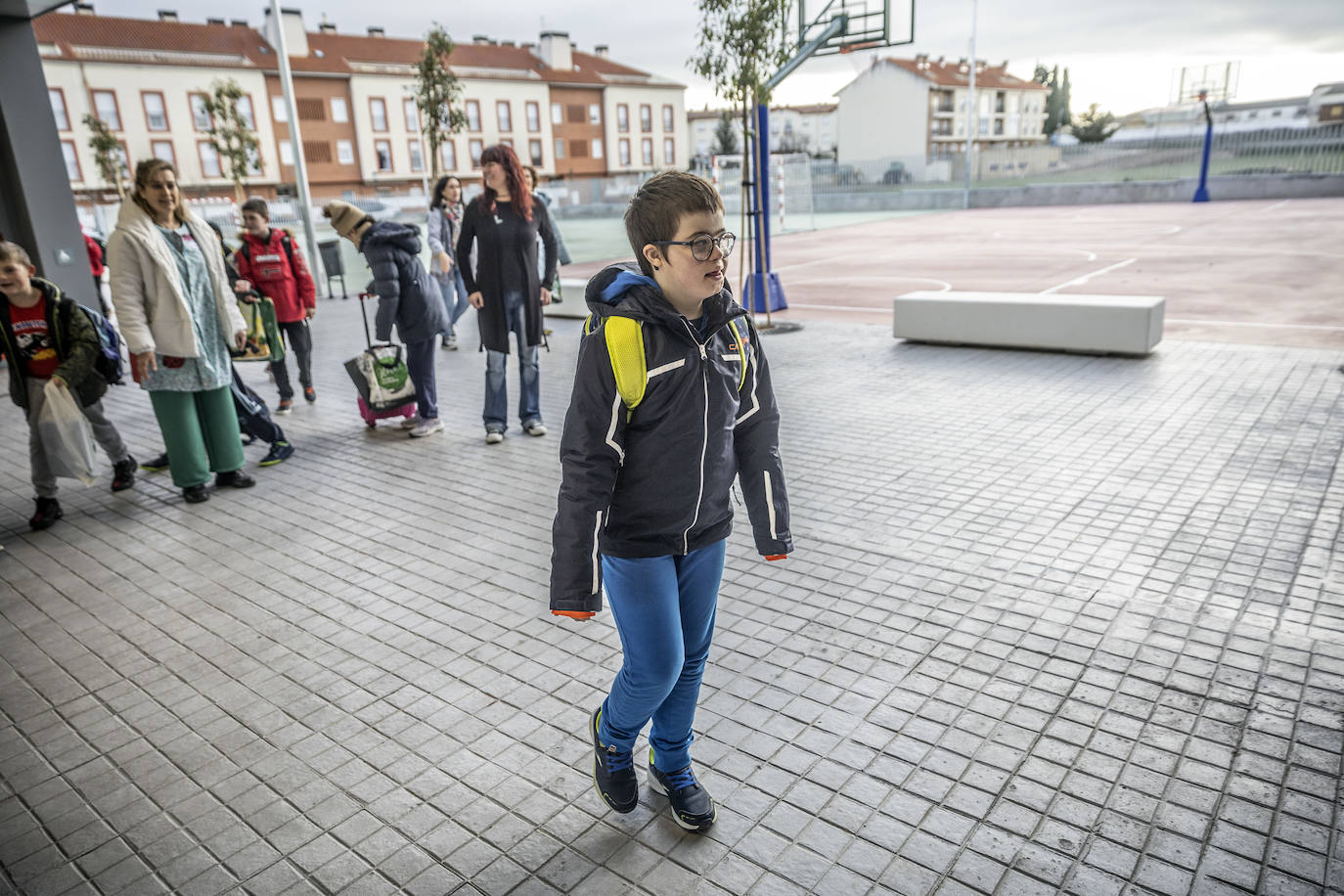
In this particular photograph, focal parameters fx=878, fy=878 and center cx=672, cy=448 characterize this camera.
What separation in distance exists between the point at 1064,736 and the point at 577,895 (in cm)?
182

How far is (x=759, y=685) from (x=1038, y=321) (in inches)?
281

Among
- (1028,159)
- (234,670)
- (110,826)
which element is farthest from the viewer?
(1028,159)

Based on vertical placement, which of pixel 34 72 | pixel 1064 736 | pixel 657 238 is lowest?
pixel 1064 736

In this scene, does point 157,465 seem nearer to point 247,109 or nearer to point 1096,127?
point 247,109

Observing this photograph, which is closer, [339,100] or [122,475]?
[122,475]

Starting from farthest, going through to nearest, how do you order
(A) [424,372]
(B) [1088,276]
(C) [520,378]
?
(B) [1088,276]
(A) [424,372]
(C) [520,378]

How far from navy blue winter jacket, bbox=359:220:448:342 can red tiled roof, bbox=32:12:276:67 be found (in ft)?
186

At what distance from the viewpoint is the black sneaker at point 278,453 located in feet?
22.6

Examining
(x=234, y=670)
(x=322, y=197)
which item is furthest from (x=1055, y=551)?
(x=322, y=197)

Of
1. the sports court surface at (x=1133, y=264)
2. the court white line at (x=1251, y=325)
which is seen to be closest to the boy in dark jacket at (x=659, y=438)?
the sports court surface at (x=1133, y=264)

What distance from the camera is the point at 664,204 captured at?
7.48ft

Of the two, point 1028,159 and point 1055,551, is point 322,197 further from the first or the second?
point 1055,551

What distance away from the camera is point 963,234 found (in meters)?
23.8

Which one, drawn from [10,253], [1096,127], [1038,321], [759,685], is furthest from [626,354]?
[1096,127]
